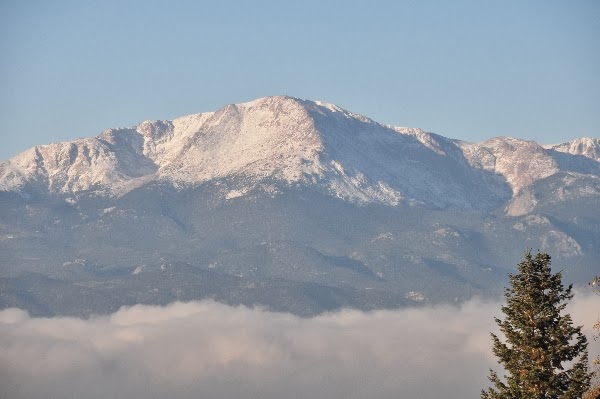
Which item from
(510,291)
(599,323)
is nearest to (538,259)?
(510,291)

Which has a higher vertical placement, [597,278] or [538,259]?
[538,259]

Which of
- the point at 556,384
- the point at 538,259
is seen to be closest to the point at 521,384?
the point at 556,384

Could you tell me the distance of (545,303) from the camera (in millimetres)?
113688

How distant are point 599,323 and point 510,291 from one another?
39.5ft

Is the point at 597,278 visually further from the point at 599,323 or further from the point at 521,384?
the point at 521,384

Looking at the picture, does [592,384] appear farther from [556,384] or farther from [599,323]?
[599,323]

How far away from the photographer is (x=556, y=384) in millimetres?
112312

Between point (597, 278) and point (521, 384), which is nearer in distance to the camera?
point (597, 278)

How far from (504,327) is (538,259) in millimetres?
6360

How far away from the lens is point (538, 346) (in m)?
114

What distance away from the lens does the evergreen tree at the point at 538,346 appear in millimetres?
111812

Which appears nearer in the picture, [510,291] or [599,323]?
[599,323]

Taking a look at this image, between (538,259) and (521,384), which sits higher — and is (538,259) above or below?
above

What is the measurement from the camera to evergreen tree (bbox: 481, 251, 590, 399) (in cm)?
11181
